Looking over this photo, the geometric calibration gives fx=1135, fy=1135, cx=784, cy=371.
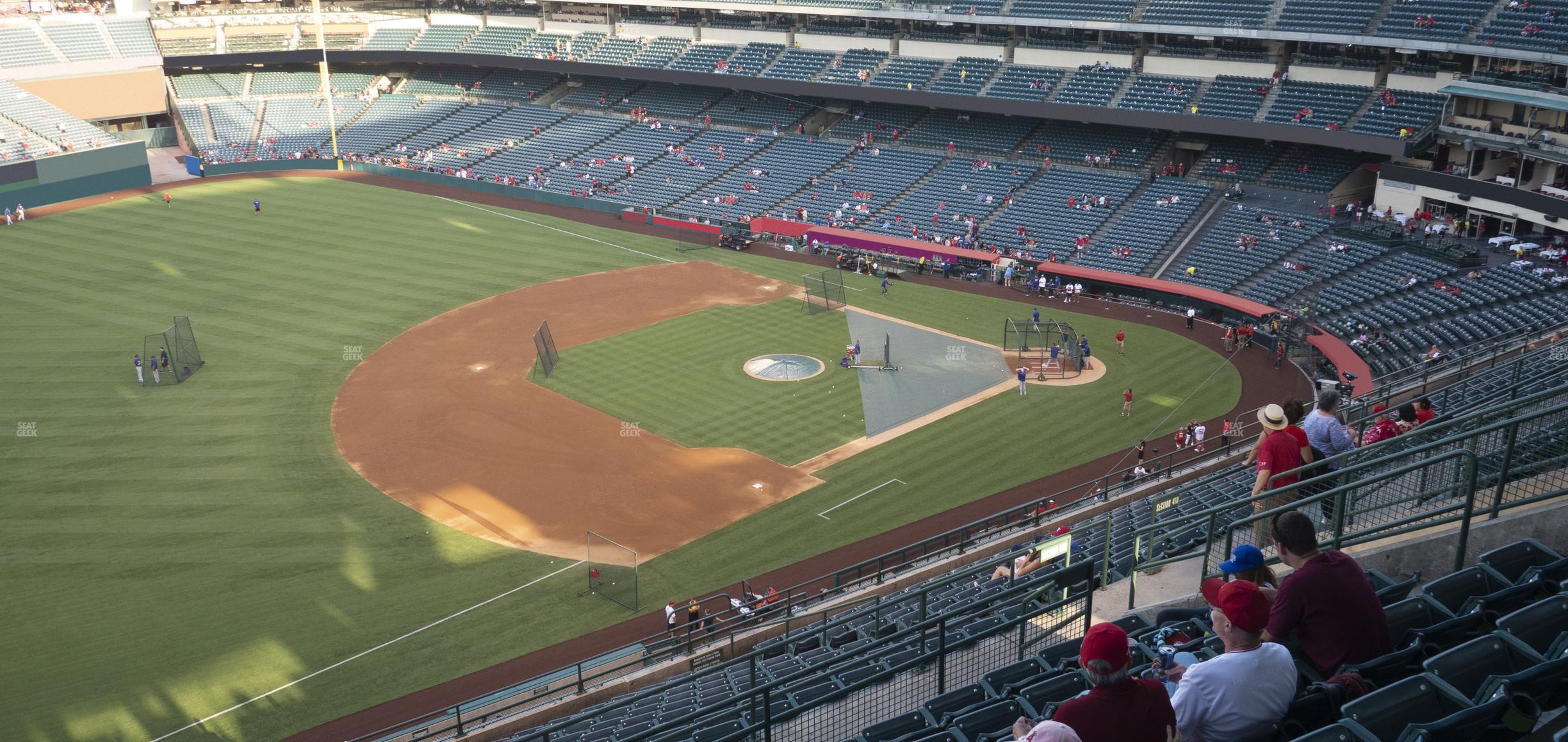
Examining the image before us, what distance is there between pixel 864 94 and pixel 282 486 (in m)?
40.3

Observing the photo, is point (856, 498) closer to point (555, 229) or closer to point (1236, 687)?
point (1236, 687)

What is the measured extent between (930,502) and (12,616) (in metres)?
21.8

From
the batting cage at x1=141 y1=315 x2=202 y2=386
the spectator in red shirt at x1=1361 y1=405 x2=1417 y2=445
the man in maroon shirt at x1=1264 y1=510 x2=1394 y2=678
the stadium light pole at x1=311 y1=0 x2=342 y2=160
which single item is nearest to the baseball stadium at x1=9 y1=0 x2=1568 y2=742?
the man in maroon shirt at x1=1264 y1=510 x2=1394 y2=678

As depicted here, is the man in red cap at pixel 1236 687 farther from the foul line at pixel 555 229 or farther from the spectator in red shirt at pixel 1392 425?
the foul line at pixel 555 229

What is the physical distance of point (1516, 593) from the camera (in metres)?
9.48

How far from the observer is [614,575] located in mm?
26688

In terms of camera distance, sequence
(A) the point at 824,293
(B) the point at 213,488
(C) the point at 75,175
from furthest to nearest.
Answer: (C) the point at 75,175
(A) the point at 824,293
(B) the point at 213,488

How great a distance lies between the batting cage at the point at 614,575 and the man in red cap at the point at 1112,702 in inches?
776

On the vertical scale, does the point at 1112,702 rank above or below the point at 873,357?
above

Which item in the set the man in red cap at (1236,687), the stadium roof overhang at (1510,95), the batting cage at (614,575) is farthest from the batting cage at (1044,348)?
the man in red cap at (1236,687)

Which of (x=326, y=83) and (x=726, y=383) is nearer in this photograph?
(x=726, y=383)

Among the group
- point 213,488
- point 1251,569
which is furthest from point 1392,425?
point 213,488

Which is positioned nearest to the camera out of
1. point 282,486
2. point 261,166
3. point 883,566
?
point 883,566

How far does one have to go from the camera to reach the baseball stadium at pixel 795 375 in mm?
11844
